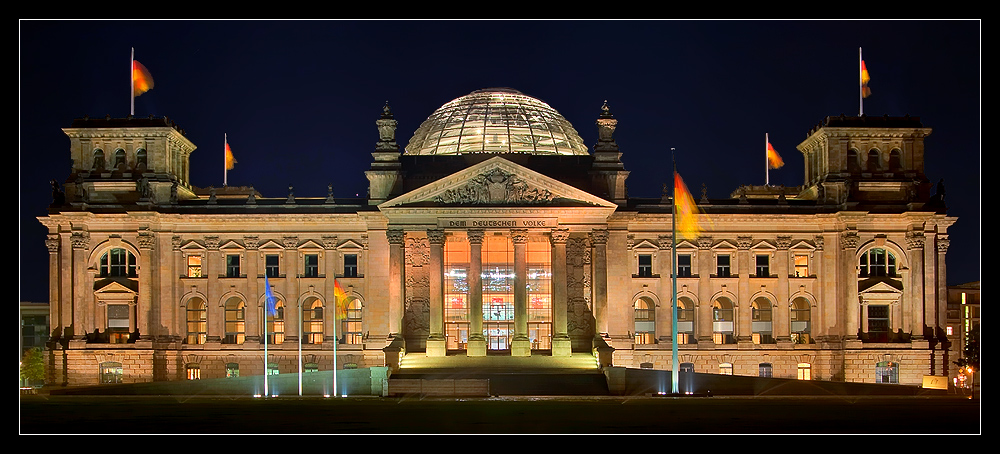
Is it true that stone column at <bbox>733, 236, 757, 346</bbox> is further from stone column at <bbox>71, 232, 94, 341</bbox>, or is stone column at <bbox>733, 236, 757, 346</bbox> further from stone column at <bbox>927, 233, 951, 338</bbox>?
stone column at <bbox>71, 232, 94, 341</bbox>

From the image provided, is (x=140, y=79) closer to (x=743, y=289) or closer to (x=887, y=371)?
(x=743, y=289)

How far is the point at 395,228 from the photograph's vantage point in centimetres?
7712

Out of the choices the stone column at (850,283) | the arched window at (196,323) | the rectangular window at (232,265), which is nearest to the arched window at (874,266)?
the stone column at (850,283)

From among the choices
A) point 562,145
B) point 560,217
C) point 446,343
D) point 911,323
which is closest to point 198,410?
point 446,343

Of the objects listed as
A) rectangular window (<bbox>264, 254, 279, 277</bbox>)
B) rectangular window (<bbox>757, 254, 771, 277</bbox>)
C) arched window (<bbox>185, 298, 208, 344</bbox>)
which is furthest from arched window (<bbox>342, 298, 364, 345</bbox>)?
rectangular window (<bbox>757, 254, 771, 277</bbox>)

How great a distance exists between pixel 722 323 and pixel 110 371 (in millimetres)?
42848

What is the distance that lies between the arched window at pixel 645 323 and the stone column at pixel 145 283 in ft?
111

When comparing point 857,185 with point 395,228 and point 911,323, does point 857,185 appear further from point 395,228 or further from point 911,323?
point 395,228

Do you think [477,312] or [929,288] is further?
[929,288]

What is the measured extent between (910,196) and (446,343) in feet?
114

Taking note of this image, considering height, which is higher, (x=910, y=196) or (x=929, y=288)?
(x=910, y=196)

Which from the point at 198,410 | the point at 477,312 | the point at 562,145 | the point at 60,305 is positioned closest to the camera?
the point at 198,410

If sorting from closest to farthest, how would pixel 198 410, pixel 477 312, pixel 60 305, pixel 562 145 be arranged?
pixel 198 410 < pixel 477 312 < pixel 60 305 < pixel 562 145

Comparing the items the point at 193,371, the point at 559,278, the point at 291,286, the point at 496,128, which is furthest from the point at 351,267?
the point at 496,128
